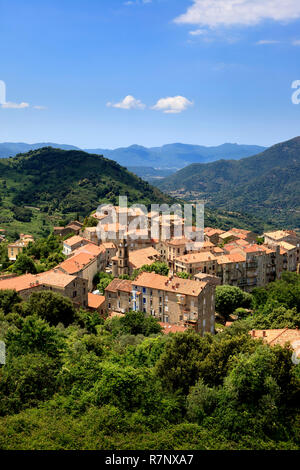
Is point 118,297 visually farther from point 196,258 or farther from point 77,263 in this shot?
point 196,258

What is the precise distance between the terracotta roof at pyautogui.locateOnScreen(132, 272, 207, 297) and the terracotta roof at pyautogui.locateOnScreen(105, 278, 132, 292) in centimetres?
110

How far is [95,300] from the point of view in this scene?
180ft

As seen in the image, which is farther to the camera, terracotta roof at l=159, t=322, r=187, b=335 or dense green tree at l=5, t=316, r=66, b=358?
terracotta roof at l=159, t=322, r=187, b=335

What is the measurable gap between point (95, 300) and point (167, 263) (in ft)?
61.5

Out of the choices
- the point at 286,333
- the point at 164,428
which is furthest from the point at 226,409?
the point at 286,333

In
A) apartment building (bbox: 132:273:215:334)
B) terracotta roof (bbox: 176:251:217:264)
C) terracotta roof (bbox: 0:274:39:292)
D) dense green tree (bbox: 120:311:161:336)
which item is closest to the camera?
dense green tree (bbox: 120:311:161:336)

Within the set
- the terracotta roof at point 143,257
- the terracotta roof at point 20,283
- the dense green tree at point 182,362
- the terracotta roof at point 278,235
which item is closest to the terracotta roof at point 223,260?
the terracotta roof at point 143,257

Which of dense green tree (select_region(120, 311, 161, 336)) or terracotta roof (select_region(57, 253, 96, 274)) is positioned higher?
terracotta roof (select_region(57, 253, 96, 274))

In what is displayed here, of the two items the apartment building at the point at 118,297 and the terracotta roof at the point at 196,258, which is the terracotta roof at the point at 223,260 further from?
the apartment building at the point at 118,297

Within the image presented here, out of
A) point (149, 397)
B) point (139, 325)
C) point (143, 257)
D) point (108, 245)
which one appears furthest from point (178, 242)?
point (149, 397)

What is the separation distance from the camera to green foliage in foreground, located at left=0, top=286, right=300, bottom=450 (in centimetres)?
1803

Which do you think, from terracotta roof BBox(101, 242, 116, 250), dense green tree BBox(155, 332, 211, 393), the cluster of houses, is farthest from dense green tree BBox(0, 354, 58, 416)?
terracotta roof BBox(101, 242, 116, 250)

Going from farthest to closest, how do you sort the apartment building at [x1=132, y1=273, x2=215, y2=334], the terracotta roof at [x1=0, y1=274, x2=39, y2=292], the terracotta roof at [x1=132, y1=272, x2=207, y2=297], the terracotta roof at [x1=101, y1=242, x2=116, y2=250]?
the terracotta roof at [x1=101, y1=242, x2=116, y2=250], the terracotta roof at [x1=132, y1=272, x2=207, y2=297], the apartment building at [x1=132, y1=273, x2=215, y2=334], the terracotta roof at [x1=0, y1=274, x2=39, y2=292]

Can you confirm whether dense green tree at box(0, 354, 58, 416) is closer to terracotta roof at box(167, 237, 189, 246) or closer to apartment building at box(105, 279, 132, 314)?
apartment building at box(105, 279, 132, 314)
